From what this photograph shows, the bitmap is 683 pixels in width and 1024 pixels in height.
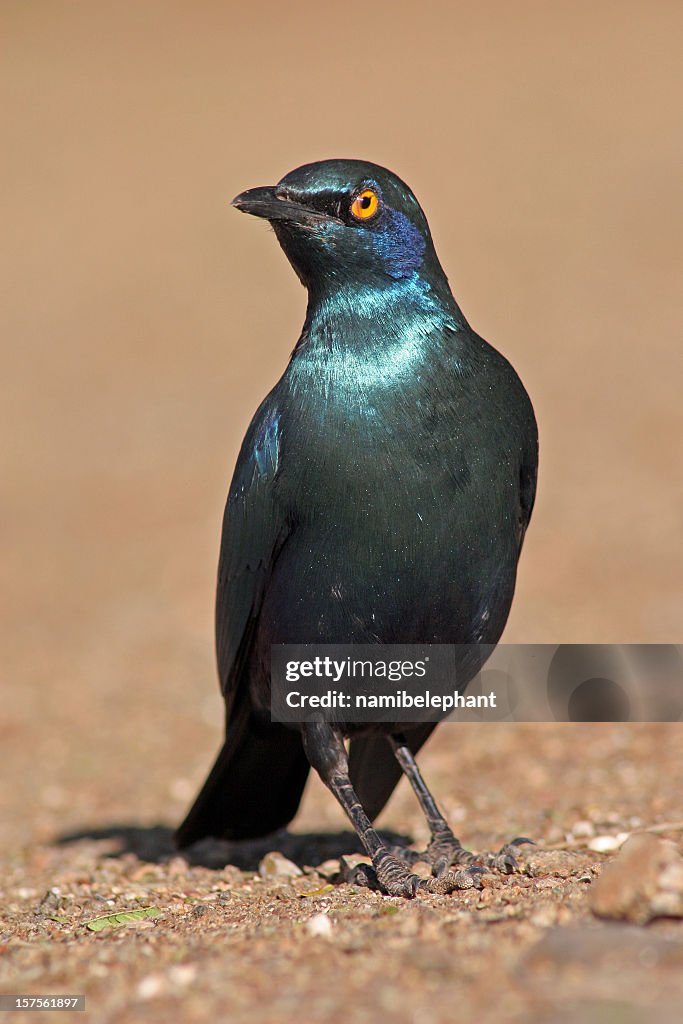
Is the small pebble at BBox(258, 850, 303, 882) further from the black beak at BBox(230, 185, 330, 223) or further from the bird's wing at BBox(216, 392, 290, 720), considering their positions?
the black beak at BBox(230, 185, 330, 223)

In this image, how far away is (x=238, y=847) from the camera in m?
6.40

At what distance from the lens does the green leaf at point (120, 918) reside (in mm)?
4355

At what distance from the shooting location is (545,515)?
1230cm

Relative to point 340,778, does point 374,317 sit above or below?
above

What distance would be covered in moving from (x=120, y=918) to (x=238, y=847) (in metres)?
1.96

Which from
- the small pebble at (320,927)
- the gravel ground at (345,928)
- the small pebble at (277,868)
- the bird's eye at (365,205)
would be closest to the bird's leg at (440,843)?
the gravel ground at (345,928)

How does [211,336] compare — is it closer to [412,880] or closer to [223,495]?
[223,495]

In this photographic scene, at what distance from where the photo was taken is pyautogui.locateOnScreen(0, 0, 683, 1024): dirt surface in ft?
11.3

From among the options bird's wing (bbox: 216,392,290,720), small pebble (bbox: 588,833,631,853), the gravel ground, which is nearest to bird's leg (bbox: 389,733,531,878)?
the gravel ground

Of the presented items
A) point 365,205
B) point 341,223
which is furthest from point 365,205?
point 341,223

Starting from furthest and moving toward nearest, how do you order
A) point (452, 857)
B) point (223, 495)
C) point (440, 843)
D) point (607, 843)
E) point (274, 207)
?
point (223, 495), point (607, 843), point (440, 843), point (452, 857), point (274, 207)

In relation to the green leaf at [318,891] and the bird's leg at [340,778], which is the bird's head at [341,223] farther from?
the green leaf at [318,891]

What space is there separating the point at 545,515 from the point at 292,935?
889 centimetres

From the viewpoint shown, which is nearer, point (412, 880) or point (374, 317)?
point (412, 880)
